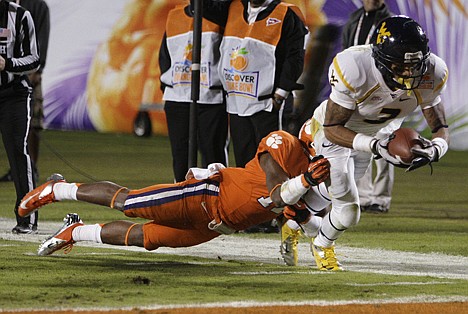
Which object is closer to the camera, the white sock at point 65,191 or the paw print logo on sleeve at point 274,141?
the paw print logo on sleeve at point 274,141

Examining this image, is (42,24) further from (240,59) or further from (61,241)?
(61,241)

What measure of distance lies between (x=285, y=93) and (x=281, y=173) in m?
2.40

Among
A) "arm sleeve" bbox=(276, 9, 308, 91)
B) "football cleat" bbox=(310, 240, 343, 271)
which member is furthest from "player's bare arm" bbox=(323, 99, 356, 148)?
"arm sleeve" bbox=(276, 9, 308, 91)

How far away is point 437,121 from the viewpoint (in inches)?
267

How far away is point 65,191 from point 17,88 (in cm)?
179

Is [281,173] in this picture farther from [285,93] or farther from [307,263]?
[285,93]

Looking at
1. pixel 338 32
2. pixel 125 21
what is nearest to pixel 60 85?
pixel 125 21

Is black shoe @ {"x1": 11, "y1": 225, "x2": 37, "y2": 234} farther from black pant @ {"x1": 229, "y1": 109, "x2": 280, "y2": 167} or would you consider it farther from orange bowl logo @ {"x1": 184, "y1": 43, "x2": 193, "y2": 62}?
orange bowl logo @ {"x1": 184, "y1": 43, "x2": 193, "y2": 62}

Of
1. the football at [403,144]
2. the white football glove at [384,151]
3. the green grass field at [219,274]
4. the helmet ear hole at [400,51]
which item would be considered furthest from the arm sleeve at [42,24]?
the football at [403,144]

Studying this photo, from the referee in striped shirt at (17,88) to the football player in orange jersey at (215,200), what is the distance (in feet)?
6.19

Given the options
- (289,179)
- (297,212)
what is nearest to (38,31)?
(297,212)

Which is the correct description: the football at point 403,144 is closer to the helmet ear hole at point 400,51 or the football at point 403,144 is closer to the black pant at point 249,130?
the helmet ear hole at point 400,51

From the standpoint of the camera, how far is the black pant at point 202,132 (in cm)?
911

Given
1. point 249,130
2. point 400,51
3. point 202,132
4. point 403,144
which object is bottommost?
point 202,132
